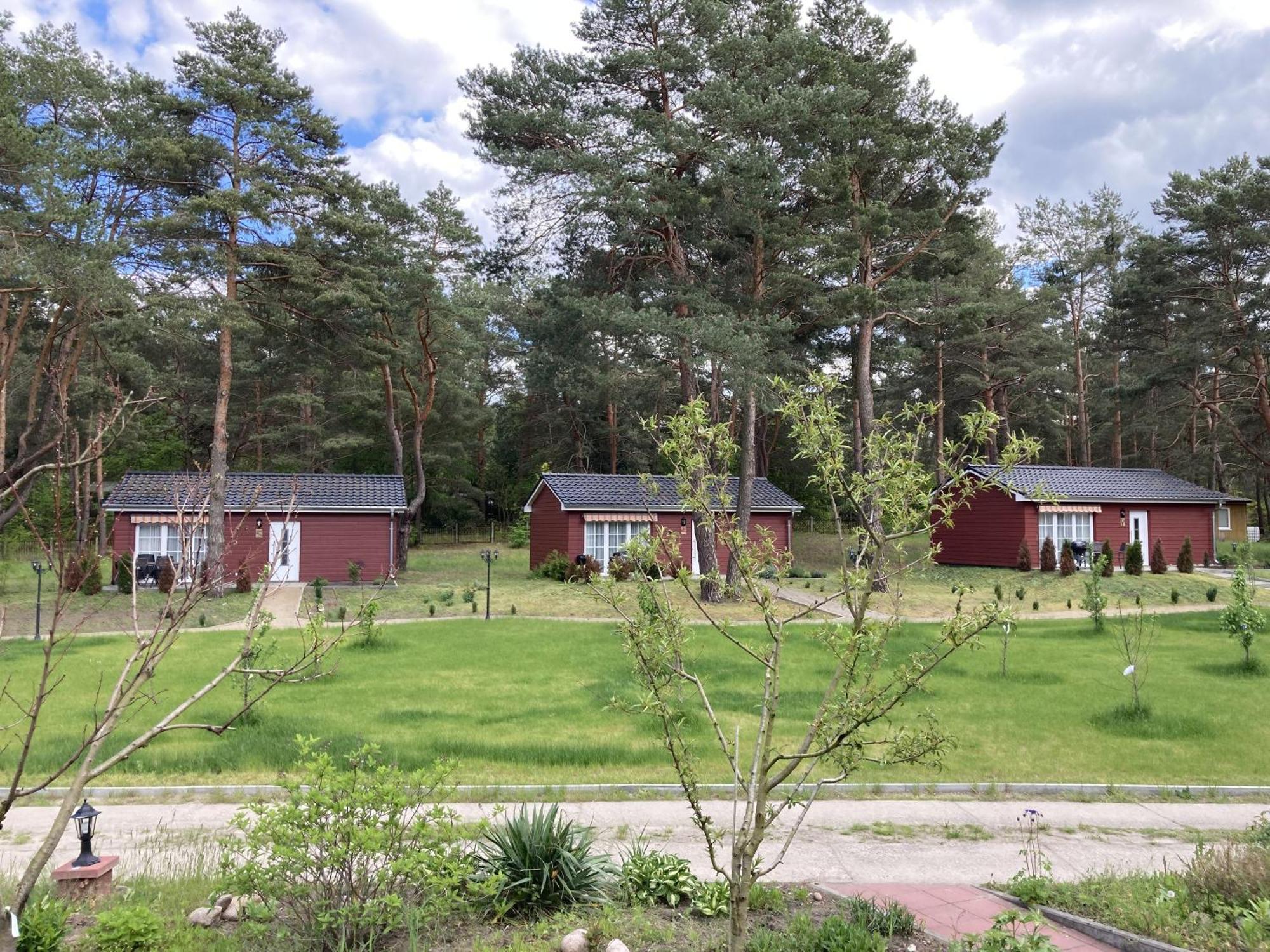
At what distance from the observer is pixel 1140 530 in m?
29.5

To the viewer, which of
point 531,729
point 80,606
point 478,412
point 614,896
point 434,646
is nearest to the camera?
point 614,896

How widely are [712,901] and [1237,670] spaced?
38.7 ft

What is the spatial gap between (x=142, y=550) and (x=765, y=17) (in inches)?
919

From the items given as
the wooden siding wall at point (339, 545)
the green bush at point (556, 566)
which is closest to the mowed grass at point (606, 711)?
the green bush at point (556, 566)

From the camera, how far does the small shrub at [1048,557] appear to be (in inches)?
1040

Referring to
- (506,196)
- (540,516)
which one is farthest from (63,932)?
(540,516)

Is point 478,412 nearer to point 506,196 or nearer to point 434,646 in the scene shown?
point 506,196

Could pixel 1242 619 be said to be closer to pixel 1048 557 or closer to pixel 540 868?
pixel 540 868

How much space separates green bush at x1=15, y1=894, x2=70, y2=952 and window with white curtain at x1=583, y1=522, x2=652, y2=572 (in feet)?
75.3

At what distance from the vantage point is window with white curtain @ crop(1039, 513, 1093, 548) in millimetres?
28188

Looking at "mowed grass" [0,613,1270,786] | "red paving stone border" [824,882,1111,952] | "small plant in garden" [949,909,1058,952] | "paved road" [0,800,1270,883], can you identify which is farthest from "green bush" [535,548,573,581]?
"small plant in garden" [949,909,1058,952]

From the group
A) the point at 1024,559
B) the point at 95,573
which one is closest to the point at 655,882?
the point at 95,573

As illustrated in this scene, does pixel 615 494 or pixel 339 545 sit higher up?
pixel 615 494

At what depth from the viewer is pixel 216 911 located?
179 inches
